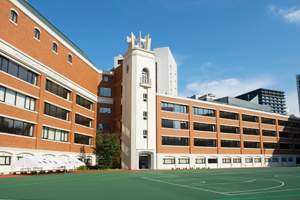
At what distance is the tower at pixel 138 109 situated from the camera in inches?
2084

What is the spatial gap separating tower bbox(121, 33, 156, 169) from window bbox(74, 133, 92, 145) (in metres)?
7.25

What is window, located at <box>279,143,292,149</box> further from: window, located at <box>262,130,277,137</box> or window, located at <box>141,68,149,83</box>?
window, located at <box>141,68,149,83</box>

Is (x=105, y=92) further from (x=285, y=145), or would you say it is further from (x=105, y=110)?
(x=285, y=145)

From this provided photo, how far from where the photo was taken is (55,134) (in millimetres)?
44125

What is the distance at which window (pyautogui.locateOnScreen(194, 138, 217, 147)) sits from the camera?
62.8 m

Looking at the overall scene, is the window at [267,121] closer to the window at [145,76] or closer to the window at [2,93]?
the window at [145,76]

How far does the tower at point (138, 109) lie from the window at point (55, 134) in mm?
12691

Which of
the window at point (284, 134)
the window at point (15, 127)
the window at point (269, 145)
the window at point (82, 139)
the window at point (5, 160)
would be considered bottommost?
the window at point (5, 160)

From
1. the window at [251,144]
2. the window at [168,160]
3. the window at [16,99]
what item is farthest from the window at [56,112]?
the window at [251,144]

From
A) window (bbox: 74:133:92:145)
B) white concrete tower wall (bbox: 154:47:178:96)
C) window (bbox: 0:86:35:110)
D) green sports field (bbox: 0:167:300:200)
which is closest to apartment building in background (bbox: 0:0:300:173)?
window (bbox: 74:133:92:145)

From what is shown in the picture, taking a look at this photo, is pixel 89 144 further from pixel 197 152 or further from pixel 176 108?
pixel 197 152

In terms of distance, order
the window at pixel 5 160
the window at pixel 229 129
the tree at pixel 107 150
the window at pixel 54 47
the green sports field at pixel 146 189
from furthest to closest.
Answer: the window at pixel 229 129, the tree at pixel 107 150, the window at pixel 54 47, the window at pixel 5 160, the green sports field at pixel 146 189

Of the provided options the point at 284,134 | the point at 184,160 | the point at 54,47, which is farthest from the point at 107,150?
the point at 284,134

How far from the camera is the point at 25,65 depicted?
37.1 metres
